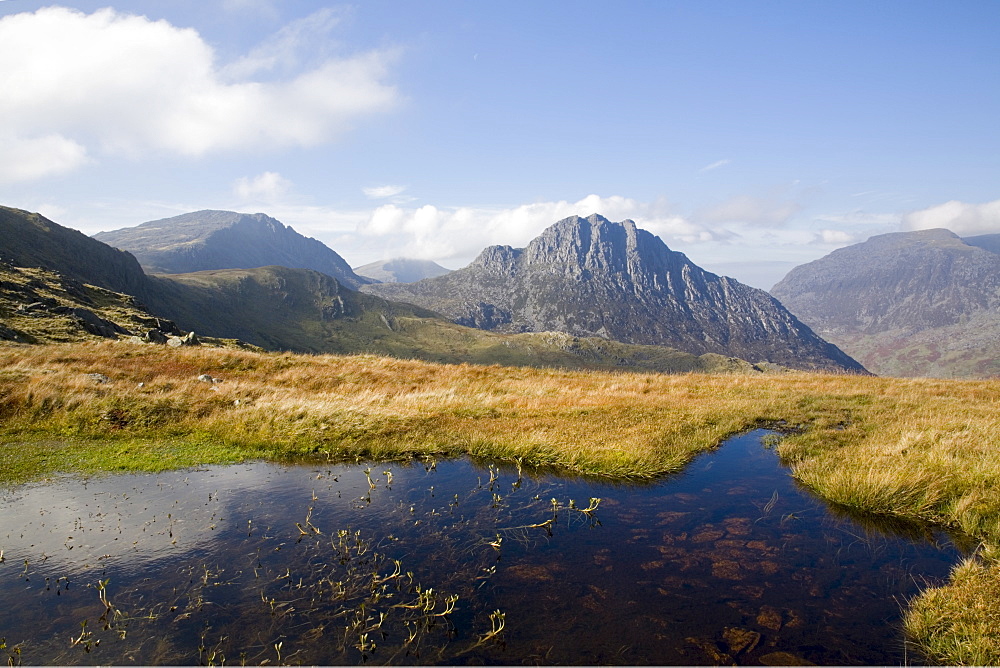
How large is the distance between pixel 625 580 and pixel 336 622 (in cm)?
462

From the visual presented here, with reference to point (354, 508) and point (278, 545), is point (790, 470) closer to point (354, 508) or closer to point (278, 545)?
point (354, 508)

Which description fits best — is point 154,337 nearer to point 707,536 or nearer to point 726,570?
point 707,536

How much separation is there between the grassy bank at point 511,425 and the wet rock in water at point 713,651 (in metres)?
2.79

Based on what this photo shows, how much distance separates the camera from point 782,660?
6.17 metres

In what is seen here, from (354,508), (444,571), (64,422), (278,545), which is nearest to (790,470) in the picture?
(444,571)

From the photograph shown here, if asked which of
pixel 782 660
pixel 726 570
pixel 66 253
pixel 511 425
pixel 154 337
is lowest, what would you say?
pixel 782 660

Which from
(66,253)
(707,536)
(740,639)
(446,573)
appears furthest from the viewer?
(66,253)

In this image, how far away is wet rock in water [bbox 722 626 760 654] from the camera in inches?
249

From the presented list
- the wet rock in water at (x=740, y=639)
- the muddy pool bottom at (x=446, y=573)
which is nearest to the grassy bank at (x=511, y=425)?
the muddy pool bottom at (x=446, y=573)

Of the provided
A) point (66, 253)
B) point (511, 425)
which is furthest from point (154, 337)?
point (66, 253)

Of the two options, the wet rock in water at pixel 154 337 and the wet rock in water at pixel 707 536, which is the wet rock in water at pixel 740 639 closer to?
the wet rock in water at pixel 707 536

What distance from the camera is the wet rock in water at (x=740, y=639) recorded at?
6324mm

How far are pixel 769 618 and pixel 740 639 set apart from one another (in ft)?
2.59

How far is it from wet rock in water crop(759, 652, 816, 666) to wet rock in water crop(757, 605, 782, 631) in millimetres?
500
